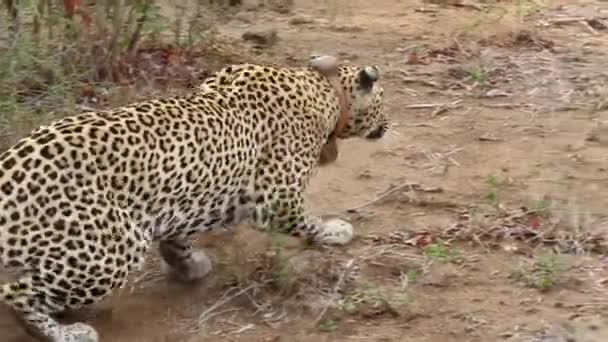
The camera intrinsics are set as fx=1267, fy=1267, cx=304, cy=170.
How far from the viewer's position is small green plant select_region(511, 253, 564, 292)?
5.33 metres

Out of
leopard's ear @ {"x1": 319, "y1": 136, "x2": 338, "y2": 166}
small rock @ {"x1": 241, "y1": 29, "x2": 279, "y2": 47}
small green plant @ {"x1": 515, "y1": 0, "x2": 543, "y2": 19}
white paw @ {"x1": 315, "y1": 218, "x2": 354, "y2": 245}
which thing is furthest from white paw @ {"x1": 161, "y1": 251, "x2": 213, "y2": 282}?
small green plant @ {"x1": 515, "y1": 0, "x2": 543, "y2": 19}

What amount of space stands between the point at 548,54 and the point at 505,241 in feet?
9.71

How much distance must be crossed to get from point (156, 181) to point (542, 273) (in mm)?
1733

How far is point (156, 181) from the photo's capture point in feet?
15.8

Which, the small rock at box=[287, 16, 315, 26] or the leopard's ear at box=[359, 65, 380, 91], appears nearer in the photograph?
the leopard's ear at box=[359, 65, 380, 91]

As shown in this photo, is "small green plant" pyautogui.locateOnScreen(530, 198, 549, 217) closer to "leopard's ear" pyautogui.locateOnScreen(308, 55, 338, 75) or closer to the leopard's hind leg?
"leopard's ear" pyautogui.locateOnScreen(308, 55, 338, 75)

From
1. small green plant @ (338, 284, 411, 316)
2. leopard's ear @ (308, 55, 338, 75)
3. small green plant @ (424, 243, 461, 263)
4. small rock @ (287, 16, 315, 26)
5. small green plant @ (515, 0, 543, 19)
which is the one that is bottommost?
small green plant @ (338, 284, 411, 316)

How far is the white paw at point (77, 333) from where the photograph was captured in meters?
4.68

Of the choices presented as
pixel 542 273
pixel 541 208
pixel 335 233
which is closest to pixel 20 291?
pixel 335 233

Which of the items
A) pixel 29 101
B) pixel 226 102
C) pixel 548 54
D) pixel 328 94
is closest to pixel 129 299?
pixel 226 102

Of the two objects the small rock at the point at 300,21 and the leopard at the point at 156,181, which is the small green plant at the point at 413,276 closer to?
the leopard at the point at 156,181

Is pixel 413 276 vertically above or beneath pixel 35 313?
beneath

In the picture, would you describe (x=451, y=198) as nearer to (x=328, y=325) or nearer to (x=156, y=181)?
(x=328, y=325)

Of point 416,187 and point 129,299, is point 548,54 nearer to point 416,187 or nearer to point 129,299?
point 416,187
